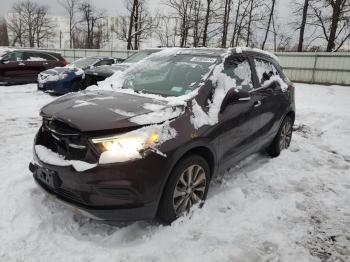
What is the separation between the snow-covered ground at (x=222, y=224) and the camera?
2881mm

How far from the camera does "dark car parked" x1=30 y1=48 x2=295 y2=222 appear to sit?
272 centimetres

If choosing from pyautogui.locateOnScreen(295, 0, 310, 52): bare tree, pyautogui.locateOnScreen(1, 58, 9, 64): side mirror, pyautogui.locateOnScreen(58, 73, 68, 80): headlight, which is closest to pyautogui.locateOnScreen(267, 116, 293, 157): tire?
pyautogui.locateOnScreen(58, 73, 68, 80): headlight

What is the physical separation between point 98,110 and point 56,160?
56cm

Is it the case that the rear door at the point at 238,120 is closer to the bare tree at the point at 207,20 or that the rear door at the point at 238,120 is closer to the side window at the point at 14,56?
Answer: the side window at the point at 14,56

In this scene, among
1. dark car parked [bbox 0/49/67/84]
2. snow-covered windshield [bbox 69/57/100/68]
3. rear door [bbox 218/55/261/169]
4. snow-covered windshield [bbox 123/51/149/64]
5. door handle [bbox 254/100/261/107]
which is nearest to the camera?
rear door [bbox 218/55/261/169]

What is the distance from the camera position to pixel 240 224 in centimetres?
339

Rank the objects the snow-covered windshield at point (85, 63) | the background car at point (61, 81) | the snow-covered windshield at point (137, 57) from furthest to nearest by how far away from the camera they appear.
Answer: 1. the snow-covered windshield at point (85, 63)
2. the background car at point (61, 81)
3. the snow-covered windshield at point (137, 57)

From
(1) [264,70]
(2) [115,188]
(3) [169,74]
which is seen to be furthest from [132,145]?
(1) [264,70]

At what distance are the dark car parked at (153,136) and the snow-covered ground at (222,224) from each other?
0.96 feet

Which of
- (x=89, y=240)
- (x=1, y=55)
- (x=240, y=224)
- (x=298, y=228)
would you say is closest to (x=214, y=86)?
(x=240, y=224)

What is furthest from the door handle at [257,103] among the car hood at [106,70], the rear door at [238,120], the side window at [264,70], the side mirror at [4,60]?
the side mirror at [4,60]

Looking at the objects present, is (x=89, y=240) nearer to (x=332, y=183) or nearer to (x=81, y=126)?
(x=81, y=126)

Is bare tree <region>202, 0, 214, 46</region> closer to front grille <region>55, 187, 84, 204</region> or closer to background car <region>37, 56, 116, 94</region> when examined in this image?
background car <region>37, 56, 116, 94</region>

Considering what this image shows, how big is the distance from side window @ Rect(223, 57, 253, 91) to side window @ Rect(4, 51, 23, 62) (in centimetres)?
1145
